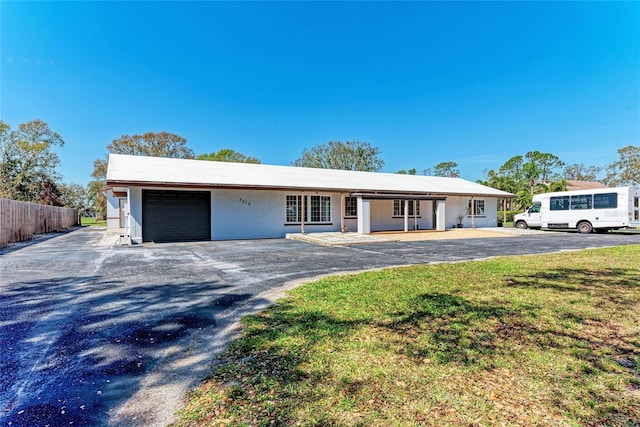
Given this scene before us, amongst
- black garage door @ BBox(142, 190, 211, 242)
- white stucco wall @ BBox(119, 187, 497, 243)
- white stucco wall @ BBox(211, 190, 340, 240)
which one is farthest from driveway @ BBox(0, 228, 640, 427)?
white stucco wall @ BBox(211, 190, 340, 240)

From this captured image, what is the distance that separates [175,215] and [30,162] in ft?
101

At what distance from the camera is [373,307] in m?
4.28

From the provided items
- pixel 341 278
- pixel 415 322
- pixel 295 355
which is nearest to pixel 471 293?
pixel 415 322

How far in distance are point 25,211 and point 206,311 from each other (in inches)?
674

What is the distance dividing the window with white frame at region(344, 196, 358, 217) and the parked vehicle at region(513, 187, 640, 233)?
462 inches

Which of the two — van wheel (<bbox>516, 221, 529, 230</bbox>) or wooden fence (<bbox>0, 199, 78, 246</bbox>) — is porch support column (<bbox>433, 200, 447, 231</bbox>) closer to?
van wheel (<bbox>516, 221, 529, 230</bbox>)

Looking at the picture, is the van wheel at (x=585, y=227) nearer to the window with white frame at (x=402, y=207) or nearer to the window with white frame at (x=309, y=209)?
the window with white frame at (x=402, y=207)

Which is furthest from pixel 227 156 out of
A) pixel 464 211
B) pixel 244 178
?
pixel 464 211

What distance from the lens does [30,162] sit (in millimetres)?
33406

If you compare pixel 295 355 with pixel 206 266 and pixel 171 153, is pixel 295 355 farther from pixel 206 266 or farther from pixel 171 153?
pixel 171 153

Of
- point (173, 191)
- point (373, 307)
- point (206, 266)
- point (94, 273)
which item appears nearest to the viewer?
point (373, 307)

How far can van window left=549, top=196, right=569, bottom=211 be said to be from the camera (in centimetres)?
1886

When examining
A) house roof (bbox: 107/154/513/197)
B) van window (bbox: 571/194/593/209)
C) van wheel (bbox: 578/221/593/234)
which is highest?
house roof (bbox: 107/154/513/197)

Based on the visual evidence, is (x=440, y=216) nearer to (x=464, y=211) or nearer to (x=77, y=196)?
(x=464, y=211)
